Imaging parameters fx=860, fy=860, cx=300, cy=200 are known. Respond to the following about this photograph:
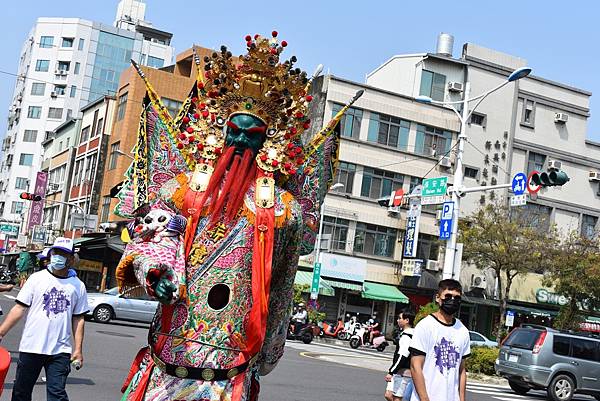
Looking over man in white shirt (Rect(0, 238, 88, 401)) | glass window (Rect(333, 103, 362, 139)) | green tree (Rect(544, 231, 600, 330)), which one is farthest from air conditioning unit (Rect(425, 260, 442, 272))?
man in white shirt (Rect(0, 238, 88, 401))

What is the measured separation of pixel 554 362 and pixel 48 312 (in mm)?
14349

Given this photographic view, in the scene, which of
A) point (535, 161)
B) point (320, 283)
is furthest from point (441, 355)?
point (535, 161)

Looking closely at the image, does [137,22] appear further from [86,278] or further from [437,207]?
[437,207]

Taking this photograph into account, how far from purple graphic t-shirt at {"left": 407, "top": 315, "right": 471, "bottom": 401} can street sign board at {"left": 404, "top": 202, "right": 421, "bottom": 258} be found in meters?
35.7

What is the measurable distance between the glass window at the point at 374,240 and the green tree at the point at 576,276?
8.09 metres

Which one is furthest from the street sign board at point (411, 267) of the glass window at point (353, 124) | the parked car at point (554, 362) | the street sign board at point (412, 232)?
the parked car at point (554, 362)

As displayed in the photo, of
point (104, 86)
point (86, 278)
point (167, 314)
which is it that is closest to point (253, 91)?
point (167, 314)

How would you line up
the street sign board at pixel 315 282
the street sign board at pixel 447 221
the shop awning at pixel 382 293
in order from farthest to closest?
the shop awning at pixel 382 293
the street sign board at pixel 315 282
the street sign board at pixel 447 221

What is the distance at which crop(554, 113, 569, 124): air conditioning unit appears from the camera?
47.2 meters

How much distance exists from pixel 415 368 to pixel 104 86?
81519mm

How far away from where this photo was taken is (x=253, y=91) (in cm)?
445

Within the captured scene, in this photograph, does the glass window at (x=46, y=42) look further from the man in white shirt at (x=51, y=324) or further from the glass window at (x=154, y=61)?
the man in white shirt at (x=51, y=324)

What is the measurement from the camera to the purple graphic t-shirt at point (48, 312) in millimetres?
6484

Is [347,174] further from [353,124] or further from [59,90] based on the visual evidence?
[59,90]
